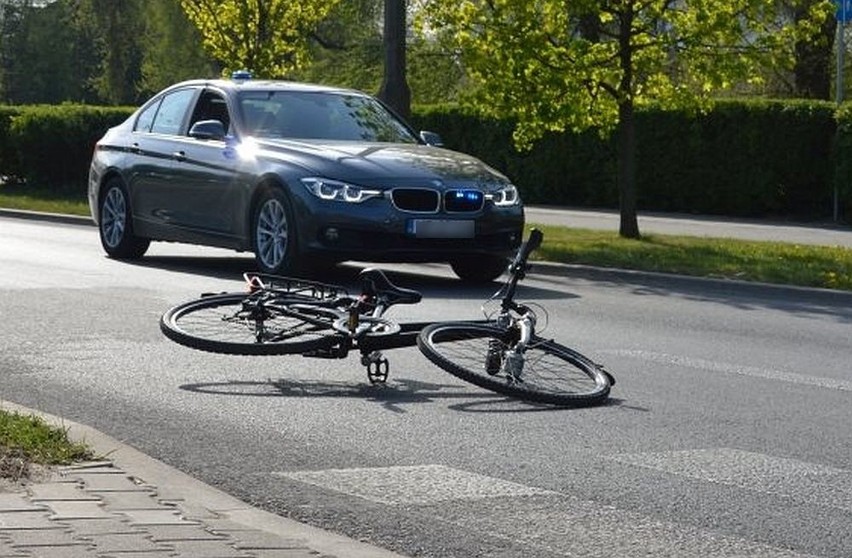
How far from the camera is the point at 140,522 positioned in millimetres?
6453

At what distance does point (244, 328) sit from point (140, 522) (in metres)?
3.87

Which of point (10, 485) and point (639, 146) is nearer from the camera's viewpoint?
point (10, 485)

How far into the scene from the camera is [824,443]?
29.1 feet

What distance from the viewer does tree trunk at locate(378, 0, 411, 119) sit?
2552 centimetres

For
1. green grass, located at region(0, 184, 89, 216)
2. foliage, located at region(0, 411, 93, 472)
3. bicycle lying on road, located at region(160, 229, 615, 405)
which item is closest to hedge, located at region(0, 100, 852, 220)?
green grass, located at region(0, 184, 89, 216)

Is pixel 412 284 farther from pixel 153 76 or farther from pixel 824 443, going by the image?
pixel 153 76

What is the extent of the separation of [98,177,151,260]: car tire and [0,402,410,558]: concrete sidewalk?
1186 cm

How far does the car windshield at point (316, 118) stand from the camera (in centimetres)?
1766

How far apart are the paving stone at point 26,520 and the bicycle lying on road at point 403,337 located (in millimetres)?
3409

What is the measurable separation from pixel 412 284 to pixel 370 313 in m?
7.28

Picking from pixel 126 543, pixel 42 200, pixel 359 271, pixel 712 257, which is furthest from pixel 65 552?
pixel 42 200

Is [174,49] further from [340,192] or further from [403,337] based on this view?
[403,337]

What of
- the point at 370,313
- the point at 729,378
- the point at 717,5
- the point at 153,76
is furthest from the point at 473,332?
the point at 153,76

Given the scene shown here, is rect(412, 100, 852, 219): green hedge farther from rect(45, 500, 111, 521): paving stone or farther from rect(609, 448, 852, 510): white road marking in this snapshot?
rect(45, 500, 111, 521): paving stone
